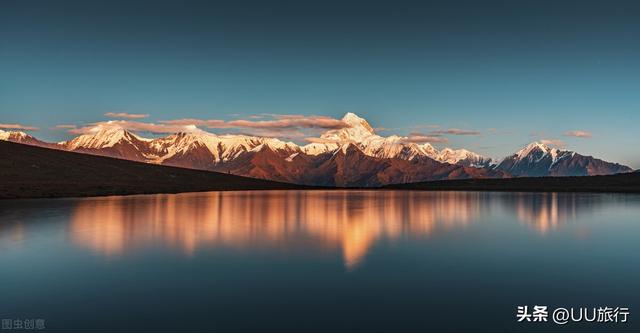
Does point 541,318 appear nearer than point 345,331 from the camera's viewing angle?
No

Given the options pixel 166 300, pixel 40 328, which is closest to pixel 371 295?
pixel 166 300

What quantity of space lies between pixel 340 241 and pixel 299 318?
22750 millimetres

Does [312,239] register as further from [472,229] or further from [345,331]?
[345,331]

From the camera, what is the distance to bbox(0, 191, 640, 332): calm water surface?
61.4ft

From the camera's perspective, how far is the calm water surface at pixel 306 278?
61.4 ft

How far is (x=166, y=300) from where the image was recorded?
2123cm

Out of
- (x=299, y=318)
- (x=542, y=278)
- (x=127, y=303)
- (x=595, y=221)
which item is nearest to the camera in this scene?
(x=299, y=318)
